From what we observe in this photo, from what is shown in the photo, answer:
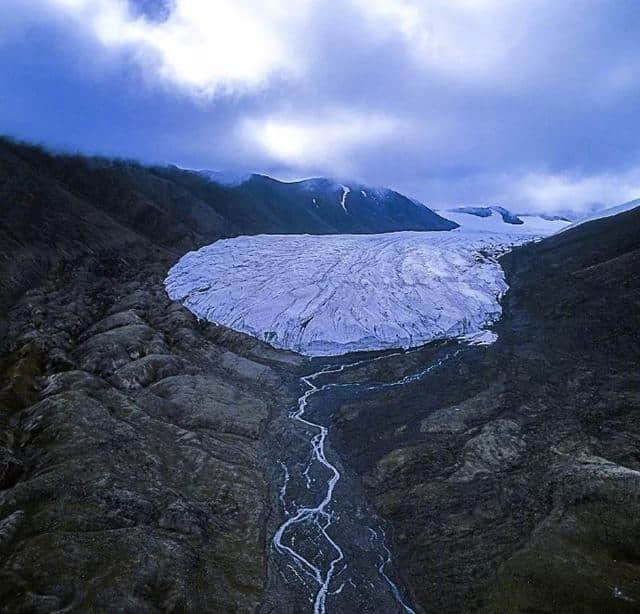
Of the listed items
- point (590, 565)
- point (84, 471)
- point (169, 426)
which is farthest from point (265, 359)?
point (590, 565)

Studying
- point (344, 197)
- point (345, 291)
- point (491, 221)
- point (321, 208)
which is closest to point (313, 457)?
point (345, 291)

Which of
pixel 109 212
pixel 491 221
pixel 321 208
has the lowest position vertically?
pixel 109 212

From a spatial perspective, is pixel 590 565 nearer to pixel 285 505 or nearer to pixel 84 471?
pixel 285 505

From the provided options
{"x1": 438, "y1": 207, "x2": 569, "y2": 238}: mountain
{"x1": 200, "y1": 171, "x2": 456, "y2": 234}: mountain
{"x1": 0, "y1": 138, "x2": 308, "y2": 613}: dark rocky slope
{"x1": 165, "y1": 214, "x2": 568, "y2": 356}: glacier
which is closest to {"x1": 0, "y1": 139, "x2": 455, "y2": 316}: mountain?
{"x1": 0, "y1": 138, "x2": 308, "y2": 613}: dark rocky slope

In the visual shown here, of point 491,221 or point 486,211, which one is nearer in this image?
point 491,221

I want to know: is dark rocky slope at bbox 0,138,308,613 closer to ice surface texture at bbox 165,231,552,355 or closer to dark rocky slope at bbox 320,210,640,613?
ice surface texture at bbox 165,231,552,355

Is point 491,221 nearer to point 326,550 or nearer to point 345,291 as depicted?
point 345,291

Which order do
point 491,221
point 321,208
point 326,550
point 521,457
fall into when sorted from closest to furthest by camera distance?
point 326,550 → point 521,457 → point 321,208 → point 491,221
